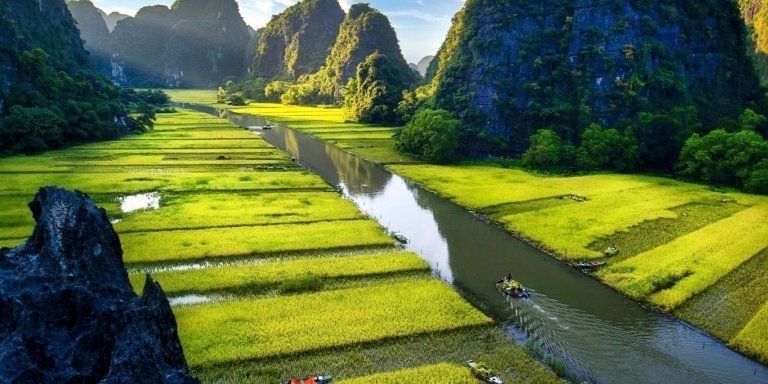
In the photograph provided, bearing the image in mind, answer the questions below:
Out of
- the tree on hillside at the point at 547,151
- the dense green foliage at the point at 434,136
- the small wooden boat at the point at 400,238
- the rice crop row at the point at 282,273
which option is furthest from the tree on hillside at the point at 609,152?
the rice crop row at the point at 282,273

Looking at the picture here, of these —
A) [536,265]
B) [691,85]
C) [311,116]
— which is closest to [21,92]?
[311,116]

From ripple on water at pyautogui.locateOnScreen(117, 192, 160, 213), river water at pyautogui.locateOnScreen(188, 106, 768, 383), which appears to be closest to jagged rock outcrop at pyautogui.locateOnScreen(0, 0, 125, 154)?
ripple on water at pyautogui.locateOnScreen(117, 192, 160, 213)

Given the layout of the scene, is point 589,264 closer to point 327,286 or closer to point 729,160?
point 327,286

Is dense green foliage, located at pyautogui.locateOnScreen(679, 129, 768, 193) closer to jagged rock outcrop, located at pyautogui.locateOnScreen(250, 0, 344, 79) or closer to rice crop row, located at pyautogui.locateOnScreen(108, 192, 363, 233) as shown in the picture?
rice crop row, located at pyautogui.locateOnScreen(108, 192, 363, 233)

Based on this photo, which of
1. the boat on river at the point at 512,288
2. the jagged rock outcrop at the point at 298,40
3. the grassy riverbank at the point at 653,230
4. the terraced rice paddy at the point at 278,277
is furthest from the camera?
the jagged rock outcrop at the point at 298,40

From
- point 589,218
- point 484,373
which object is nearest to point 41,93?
point 589,218

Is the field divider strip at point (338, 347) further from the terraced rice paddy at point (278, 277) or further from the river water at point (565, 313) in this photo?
the river water at point (565, 313)

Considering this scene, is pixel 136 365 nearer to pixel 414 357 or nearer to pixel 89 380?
pixel 89 380
